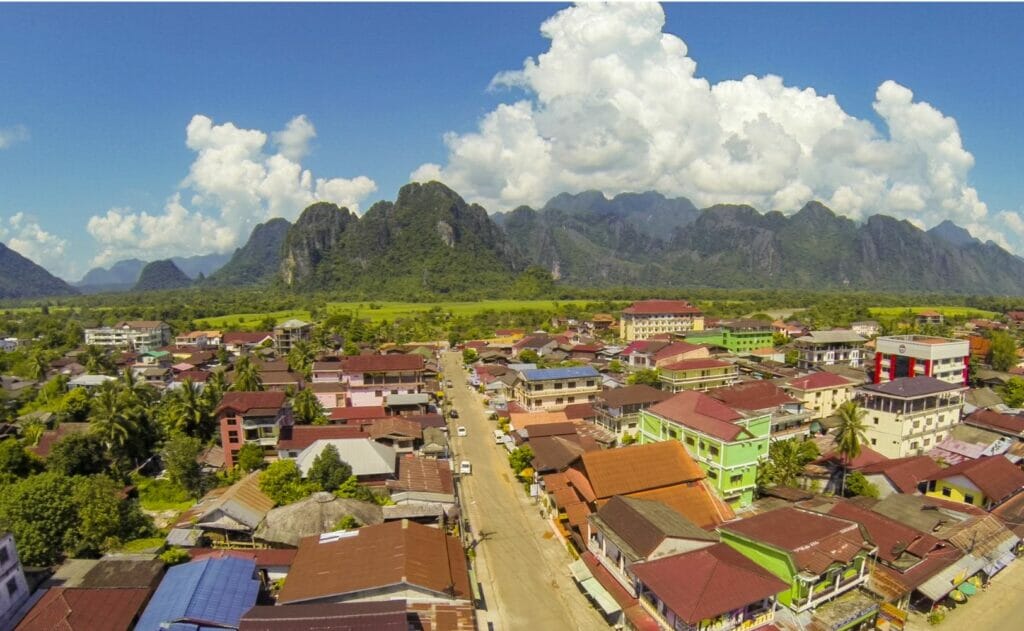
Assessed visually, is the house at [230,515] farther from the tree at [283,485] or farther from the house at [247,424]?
the house at [247,424]

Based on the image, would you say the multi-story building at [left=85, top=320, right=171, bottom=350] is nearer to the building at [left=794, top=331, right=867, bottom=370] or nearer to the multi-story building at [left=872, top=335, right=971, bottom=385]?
the building at [left=794, top=331, right=867, bottom=370]

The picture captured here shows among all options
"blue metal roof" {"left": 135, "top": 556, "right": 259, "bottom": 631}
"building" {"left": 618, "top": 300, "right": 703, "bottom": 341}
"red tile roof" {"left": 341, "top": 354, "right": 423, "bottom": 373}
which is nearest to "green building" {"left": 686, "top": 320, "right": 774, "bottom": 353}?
"building" {"left": 618, "top": 300, "right": 703, "bottom": 341}

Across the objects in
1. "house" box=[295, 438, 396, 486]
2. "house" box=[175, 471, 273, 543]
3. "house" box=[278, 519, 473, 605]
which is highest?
"house" box=[295, 438, 396, 486]

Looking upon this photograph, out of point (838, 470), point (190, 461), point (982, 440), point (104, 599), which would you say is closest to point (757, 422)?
point (838, 470)

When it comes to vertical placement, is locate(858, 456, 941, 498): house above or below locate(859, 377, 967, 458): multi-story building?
below

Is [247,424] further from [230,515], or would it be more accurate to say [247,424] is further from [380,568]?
[380,568]

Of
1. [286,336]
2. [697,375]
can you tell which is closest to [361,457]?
[697,375]
